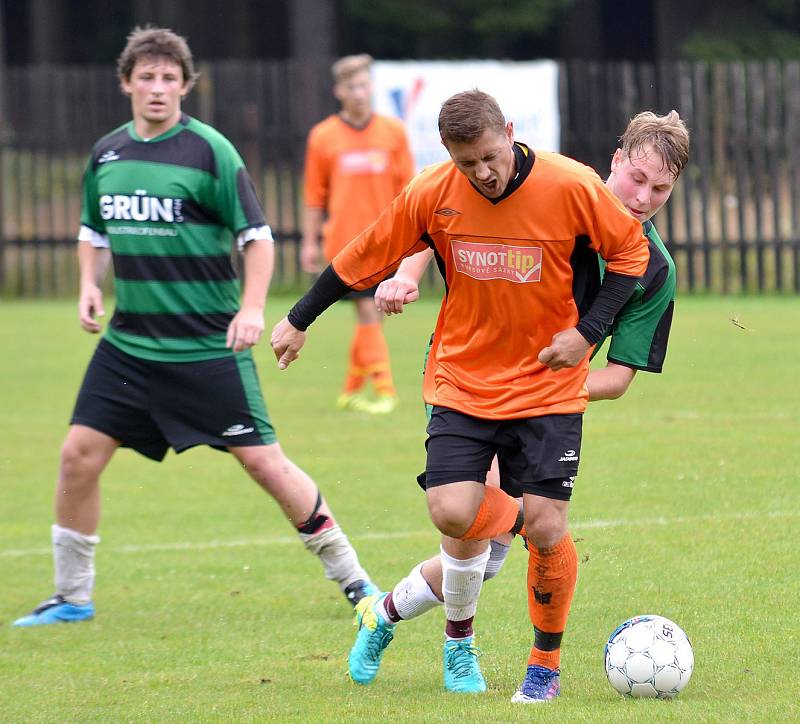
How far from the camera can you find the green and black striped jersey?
570cm

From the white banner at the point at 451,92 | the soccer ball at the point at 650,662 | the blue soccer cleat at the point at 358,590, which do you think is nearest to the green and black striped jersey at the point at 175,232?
the blue soccer cleat at the point at 358,590

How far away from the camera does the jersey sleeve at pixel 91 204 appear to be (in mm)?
5891

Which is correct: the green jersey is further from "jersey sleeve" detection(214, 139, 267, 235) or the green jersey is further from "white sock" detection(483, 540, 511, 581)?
"jersey sleeve" detection(214, 139, 267, 235)

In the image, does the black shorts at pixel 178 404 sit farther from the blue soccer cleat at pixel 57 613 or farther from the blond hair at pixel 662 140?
the blond hair at pixel 662 140

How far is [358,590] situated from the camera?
573 cm

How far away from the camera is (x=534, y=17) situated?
31344 millimetres

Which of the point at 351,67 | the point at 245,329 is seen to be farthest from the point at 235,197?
the point at 351,67

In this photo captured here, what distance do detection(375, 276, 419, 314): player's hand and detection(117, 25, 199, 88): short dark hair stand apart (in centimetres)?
177

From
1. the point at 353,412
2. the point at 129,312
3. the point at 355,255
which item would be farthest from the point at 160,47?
the point at 353,412

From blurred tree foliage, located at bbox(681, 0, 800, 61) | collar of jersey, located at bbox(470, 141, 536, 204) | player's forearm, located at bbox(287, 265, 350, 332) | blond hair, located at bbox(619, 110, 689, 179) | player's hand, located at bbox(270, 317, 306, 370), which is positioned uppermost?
blurred tree foliage, located at bbox(681, 0, 800, 61)

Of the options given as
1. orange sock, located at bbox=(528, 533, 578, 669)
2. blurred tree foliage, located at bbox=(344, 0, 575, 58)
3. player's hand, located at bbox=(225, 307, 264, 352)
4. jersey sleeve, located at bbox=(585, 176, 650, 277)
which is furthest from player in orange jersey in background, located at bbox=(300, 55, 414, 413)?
blurred tree foliage, located at bbox=(344, 0, 575, 58)

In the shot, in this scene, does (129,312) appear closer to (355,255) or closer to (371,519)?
(355,255)

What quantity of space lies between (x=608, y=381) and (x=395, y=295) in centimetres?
79

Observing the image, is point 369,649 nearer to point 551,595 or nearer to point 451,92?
point 551,595
